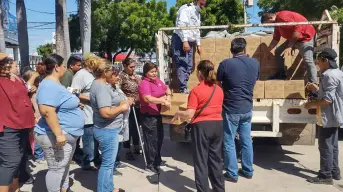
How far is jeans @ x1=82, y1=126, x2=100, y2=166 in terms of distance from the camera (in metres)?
4.91

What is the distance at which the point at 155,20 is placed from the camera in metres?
25.4

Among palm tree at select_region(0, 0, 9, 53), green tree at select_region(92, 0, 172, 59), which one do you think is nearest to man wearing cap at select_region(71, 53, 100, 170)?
palm tree at select_region(0, 0, 9, 53)

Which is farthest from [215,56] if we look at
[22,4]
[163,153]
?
[22,4]

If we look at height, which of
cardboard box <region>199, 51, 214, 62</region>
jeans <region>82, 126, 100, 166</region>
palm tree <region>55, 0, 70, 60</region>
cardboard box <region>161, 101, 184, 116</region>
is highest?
palm tree <region>55, 0, 70, 60</region>

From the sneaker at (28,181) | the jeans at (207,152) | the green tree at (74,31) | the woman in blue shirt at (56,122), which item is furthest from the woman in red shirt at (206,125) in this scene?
the green tree at (74,31)

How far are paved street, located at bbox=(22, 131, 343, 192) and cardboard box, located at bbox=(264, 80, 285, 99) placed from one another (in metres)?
1.15

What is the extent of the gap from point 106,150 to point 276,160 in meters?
3.09

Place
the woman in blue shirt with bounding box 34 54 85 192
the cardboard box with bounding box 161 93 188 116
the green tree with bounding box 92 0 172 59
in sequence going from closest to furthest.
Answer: the woman in blue shirt with bounding box 34 54 85 192
the cardboard box with bounding box 161 93 188 116
the green tree with bounding box 92 0 172 59

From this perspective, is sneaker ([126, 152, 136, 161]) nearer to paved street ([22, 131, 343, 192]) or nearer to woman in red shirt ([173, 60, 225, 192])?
paved street ([22, 131, 343, 192])

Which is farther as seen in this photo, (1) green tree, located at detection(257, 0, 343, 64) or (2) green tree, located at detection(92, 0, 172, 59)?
(2) green tree, located at detection(92, 0, 172, 59)

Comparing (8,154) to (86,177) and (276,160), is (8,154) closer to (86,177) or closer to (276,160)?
(86,177)

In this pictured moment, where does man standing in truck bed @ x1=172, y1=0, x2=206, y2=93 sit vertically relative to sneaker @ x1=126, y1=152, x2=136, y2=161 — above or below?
above

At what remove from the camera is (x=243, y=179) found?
463cm

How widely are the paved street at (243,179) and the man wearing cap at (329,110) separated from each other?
0.24 metres
